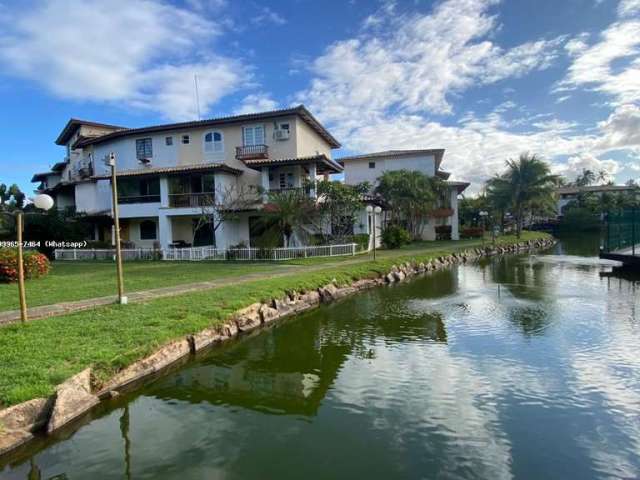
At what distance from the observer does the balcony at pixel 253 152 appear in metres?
29.2

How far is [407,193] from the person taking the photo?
117 feet

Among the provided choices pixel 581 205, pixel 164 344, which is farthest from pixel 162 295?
pixel 581 205

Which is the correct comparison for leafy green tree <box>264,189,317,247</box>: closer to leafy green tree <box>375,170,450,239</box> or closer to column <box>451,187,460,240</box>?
leafy green tree <box>375,170,450,239</box>

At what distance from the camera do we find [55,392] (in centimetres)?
583

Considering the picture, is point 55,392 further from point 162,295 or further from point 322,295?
point 322,295

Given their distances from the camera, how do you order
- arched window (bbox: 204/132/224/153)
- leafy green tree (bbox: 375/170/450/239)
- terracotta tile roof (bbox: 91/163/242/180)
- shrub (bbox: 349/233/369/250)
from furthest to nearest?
leafy green tree (bbox: 375/170/450/239) < arched window (bbox: 204/132/224/153) < terracotta tile roof (bbox: 91/163/242/180) < shrub (bbox: 349/233/369/250)

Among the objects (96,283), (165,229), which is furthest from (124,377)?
(165,229)

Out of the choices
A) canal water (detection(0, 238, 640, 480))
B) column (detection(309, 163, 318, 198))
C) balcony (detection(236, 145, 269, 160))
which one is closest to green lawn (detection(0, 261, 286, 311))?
canal water (detection(0, 238, 640, 480))

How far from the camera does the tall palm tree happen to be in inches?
1759

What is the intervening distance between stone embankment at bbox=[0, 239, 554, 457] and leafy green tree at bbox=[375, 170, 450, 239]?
69.2ft

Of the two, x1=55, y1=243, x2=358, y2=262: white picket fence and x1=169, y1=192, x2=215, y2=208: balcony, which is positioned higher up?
x1=169, y1=192, x2=215, y2=208: balcony

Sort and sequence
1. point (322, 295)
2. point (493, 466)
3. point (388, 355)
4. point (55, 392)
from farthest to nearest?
point (322, 295), point (388, 355), point (55, 392), point (493, 466)

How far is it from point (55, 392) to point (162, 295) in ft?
21.4

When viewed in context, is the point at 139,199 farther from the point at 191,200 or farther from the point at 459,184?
the point at 459,184
